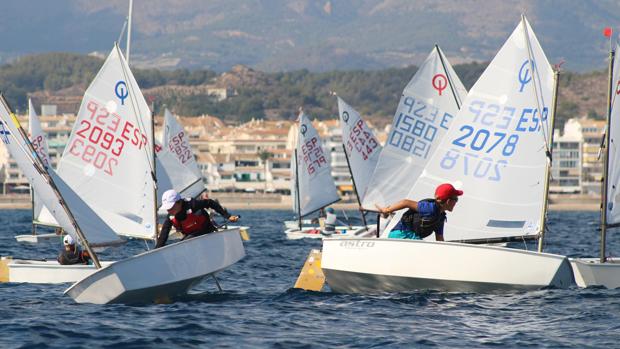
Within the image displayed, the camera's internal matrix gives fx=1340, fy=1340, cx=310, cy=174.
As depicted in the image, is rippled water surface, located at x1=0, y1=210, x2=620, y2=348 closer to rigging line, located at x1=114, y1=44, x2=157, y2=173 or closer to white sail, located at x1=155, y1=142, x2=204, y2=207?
rigging line, located at x1=114, y1=44, x2=157, y2=173

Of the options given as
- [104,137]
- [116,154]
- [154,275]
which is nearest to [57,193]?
[154,275]

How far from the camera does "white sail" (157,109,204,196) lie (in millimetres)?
51166

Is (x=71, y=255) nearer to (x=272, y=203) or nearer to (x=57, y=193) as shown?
(x=57, y=193)

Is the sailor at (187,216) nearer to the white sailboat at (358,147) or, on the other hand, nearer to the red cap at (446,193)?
the red cap at (446,193)

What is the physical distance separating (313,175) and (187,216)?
106 feet

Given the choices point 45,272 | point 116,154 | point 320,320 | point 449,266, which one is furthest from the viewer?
point 116,154

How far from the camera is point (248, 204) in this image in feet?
466

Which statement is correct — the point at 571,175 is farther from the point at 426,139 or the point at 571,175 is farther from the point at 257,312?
the point at 257,312

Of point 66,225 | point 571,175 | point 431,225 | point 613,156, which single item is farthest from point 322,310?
point 571,175

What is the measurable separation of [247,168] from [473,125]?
151m

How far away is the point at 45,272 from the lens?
24.3 metres

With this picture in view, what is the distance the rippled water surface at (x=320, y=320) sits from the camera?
16406 mm

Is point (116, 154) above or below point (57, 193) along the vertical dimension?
above

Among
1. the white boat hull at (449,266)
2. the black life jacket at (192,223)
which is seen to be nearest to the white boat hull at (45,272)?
the black life jacket at (192,223)
